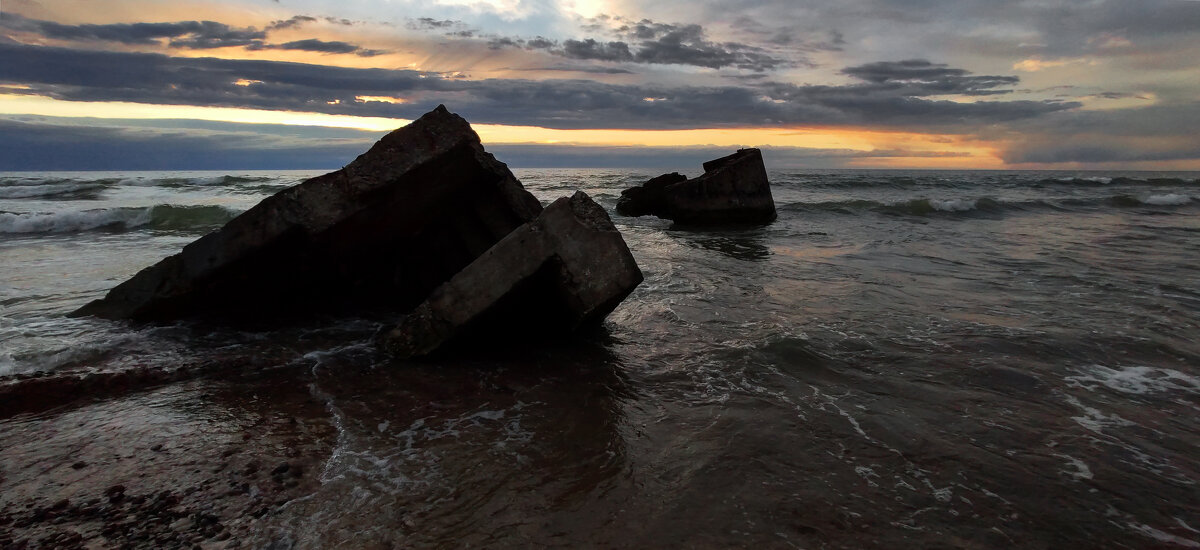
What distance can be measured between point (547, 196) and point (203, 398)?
888 inches

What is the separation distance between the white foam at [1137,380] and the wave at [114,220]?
1613cm

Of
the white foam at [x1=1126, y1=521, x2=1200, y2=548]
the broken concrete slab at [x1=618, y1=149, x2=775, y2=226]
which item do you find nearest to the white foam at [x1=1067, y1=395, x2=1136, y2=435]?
the white foam at [x1=1126, y1=521, x2=1200, y2=548]

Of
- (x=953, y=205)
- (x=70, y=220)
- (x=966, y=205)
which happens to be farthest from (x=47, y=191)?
(x=966, y=205)

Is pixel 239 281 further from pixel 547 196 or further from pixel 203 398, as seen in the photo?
pixel 547 196

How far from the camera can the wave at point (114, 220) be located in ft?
45.3

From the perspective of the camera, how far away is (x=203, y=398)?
3961 millimetres

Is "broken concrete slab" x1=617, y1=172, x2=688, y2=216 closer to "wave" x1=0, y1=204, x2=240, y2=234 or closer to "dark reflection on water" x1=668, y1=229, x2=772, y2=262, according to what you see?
"dark reflection on water" x1=668, y1=229, x2=772, y2=262

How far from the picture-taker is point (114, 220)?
49.0ft

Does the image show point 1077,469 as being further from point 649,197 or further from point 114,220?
point 114,220

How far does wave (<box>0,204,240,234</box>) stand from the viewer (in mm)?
13812

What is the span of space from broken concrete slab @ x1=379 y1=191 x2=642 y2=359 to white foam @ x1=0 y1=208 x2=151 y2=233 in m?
13.7

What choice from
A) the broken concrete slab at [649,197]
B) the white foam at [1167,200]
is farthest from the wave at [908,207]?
the white foam at [1167,200]

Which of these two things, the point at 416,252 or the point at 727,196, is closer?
the point at 416,252

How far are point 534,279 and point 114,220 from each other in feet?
49.9
